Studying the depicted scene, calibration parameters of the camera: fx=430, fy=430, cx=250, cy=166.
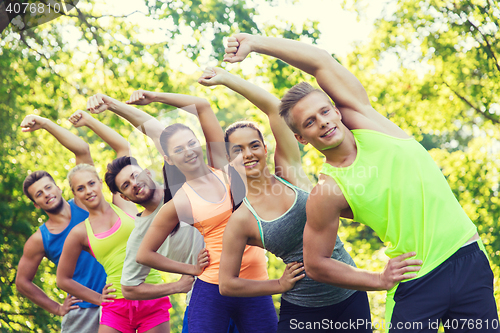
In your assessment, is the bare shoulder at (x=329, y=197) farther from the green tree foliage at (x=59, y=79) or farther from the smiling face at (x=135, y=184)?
the green tree foliage at (x=59, y=79)

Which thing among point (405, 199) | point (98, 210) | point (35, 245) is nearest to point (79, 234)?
point (98, 210)

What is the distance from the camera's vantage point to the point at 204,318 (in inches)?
103

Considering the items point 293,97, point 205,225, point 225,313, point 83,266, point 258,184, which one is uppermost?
point 293,97

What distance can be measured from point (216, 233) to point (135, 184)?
85 cm

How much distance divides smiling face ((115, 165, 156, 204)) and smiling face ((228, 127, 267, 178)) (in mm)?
999

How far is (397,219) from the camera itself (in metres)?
1.73

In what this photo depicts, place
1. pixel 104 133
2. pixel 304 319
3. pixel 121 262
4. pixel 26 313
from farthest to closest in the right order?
1. pixel 26 313
2. pixel 104 133
3. pixel 121 262
4. pixel 304 319

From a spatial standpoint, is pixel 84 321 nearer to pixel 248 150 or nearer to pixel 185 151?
pixel 185 151

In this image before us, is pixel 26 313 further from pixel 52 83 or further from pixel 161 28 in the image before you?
pixel 161 28

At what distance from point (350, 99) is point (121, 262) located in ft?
7.87

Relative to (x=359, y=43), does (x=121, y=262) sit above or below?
below

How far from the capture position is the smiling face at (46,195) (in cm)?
393

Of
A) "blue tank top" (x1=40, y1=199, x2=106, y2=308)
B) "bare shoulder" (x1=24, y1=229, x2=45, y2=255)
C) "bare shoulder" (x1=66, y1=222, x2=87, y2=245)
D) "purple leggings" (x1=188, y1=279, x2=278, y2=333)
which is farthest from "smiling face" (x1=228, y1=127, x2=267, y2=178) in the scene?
"bare shoulder" (x1=24, y1=229, x2=45, y2=255)

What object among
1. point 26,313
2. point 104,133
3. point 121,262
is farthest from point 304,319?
point 26,313
